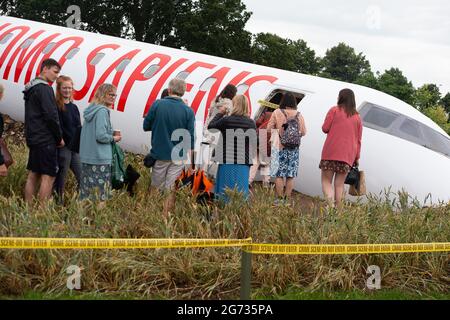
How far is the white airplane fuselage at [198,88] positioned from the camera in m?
12.4

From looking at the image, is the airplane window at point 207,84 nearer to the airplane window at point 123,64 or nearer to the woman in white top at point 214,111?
the woman in white top at point 214,111

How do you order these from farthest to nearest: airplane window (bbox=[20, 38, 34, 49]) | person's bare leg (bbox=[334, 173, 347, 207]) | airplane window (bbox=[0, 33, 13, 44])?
airplane window (bbox=[0, 33, 13, 44])
airplane window (bbox=[20, 38, 34, 49])
person's bare leg (bbox=[334, 173, 347, 207])

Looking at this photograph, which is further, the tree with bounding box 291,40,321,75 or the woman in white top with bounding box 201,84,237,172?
the tree with bounding box 291,40,321,75

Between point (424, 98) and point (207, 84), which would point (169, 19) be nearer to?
point (424, 98)

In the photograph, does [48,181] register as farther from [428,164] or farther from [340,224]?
[428,164]

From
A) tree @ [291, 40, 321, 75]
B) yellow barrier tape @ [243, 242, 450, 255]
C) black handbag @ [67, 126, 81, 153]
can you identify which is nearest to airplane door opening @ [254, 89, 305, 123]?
black handbag @ [67, 126, 81, 153]

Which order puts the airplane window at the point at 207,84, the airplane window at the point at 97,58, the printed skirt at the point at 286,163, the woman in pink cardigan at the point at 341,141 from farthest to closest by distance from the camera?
1. the airplane window at the point at 97,58
2. the airplane window at the point at 207,84
3. the printed skirt at the point at 286,163
4. the woman in pink cardigan at the point at 341,141

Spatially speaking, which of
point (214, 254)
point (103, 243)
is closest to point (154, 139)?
point (214, 254)

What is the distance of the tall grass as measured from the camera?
7836 mm

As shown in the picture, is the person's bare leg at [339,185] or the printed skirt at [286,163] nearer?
the person's bare leg at [339,185]

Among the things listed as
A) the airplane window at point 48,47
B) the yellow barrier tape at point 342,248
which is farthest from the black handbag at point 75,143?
the airplane window at point 48,47

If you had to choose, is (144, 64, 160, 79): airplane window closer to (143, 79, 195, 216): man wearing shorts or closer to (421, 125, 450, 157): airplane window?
(143, 79, 195, 216): man wearing shorts

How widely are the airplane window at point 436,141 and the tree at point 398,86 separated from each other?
169 ft

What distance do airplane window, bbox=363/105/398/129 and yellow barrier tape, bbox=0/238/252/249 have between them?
657cm
